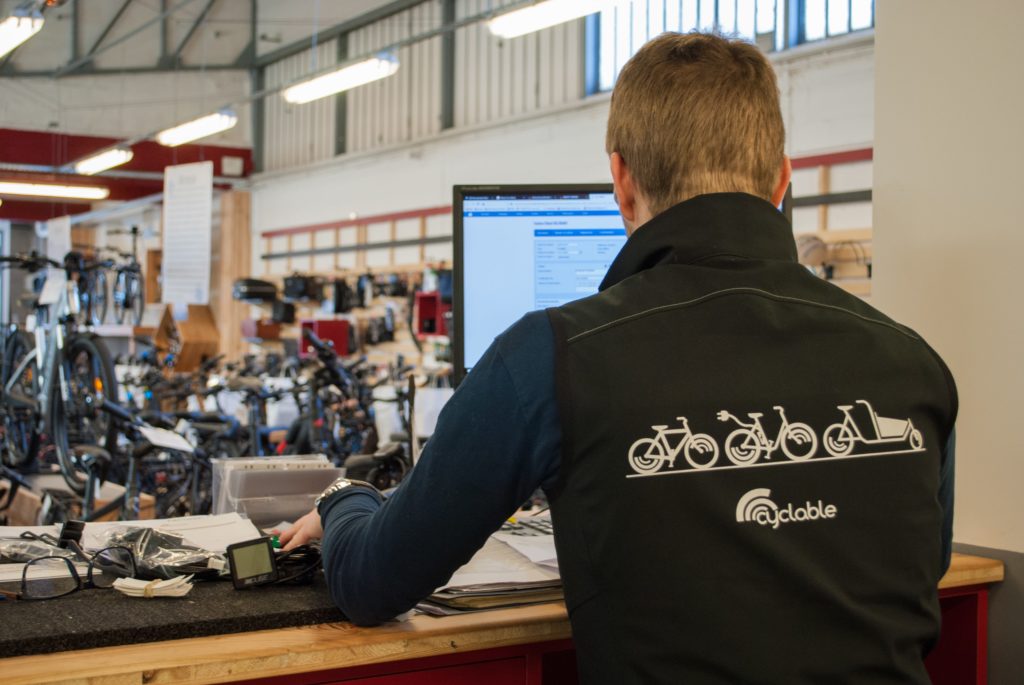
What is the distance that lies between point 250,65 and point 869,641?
Answer: 1434cm

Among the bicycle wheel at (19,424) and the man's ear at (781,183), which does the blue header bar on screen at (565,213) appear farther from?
the bicycle wheel at (19,424)

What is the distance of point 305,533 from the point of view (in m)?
1.39

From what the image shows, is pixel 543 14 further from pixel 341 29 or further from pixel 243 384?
pixel 341 29

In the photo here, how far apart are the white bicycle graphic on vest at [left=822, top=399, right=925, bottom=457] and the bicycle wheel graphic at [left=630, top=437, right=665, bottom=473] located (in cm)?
18

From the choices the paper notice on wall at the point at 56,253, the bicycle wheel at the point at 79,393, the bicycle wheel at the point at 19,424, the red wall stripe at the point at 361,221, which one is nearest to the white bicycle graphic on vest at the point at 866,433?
the bicycle wheel at the point at 79,393

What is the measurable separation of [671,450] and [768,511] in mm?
117

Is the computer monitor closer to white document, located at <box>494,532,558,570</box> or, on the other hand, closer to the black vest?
white document, located at <box>494,532,558,570</box>

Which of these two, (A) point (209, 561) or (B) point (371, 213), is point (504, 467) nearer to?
(A) point (209, 561)

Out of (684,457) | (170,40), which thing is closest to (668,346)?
(684,457)

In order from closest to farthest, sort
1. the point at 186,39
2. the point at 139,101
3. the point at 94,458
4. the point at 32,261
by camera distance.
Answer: the point at 94,458
the point at 32,261
the point at 139,101
the point at 186,39

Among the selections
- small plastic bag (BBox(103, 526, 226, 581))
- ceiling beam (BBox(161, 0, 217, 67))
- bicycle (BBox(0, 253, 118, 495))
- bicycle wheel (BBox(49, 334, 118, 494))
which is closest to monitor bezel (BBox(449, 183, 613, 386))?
small plastic bag (BBox(103, 526, 226, 581))

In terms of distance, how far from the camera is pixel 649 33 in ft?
27.5

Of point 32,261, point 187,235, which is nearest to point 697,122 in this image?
point 32,261

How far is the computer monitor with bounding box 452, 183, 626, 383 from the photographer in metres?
1.95
